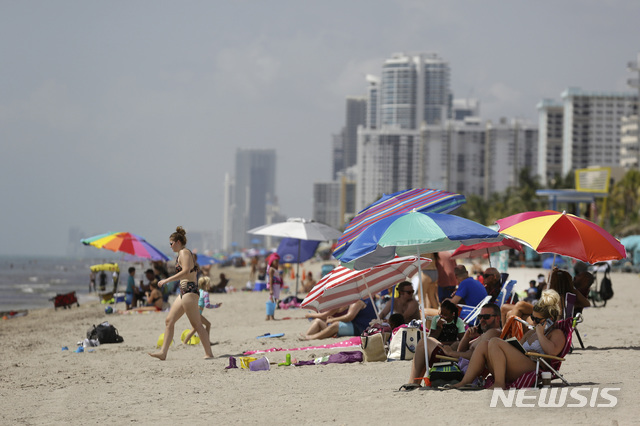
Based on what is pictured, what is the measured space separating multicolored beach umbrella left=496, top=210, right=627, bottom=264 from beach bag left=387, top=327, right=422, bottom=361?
1.48 m

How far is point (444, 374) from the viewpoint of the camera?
684 centimetres

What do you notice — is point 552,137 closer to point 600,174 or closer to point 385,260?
point 600,174

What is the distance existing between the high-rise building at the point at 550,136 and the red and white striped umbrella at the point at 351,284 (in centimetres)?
14453

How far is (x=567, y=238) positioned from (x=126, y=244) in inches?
421

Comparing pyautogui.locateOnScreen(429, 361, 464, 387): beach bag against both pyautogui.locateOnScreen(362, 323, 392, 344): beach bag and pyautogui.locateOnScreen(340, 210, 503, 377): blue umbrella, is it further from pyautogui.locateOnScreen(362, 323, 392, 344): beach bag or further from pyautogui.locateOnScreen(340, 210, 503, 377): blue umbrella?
pyautogui.locateOnScreen(362, 323, 392, 344): beach bag

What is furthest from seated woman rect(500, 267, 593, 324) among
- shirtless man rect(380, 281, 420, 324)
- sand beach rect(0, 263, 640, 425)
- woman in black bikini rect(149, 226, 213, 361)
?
woman in black bikini rect(149, 226, 213, 361)

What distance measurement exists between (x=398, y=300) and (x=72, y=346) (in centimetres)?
569

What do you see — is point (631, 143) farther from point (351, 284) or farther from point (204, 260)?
point (351, 284)

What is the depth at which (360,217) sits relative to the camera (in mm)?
10844

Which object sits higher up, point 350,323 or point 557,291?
point 557,291

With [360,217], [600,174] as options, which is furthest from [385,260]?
[600,174]

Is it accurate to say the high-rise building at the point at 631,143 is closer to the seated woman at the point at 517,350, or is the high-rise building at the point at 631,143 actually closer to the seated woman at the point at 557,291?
the seated woman at the point at 557,291

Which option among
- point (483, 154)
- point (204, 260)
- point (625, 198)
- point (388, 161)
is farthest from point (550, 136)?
point (204, 260)

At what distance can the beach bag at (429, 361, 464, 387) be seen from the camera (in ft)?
22.5
